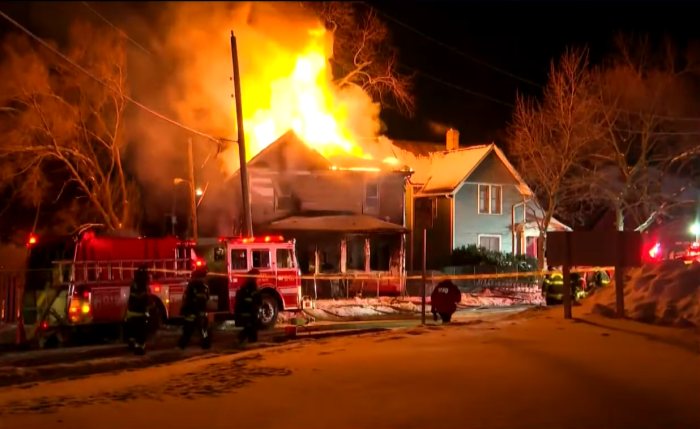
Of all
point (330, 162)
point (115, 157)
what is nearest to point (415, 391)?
point (330, 162)

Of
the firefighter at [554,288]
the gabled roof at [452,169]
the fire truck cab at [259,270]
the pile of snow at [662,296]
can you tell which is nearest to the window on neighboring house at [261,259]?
the fire truck cab at [259,270]

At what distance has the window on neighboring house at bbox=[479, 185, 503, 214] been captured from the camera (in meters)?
37.5

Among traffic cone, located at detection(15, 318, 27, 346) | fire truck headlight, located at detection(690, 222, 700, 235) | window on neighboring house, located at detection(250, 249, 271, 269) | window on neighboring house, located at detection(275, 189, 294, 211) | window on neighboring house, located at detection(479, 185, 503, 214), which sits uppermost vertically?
window on neighboring house, located at detection(479, 185, 503, 214)

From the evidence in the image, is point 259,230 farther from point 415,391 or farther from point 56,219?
point 415,391

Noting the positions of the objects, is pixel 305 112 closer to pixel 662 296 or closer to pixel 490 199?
pixel 490 199

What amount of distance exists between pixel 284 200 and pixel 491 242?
12.4 m

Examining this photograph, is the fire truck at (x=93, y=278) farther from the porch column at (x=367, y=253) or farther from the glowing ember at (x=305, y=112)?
the glowing ember at (x=305, y=112)

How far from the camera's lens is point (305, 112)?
34.1 metres

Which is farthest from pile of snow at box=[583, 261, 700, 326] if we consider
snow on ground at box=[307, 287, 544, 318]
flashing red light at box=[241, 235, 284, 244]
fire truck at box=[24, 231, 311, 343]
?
snow on ground at box=[307, 287, 544, 318]

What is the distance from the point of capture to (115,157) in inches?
1216

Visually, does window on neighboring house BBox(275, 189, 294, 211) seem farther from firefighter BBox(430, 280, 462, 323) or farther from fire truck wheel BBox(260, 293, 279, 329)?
firefighter BBox(430, 280, 462, 323)

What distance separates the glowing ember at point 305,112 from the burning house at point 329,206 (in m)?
2.04

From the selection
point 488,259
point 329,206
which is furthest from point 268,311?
point 488,259

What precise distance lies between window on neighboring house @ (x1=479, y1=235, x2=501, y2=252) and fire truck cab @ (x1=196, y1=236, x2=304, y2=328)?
71.1 ft
